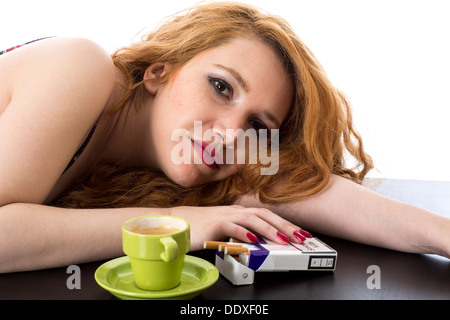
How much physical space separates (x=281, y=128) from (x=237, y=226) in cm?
55

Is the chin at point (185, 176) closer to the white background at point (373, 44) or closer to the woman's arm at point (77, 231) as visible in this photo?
the woman's arm at point (77, 231)

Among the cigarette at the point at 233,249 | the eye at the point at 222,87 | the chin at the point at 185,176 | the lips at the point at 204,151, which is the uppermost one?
the eye at the point at 222,87

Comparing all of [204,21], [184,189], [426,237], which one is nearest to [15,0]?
[204,21]

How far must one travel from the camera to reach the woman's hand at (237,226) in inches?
33.9

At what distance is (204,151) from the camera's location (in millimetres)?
1096

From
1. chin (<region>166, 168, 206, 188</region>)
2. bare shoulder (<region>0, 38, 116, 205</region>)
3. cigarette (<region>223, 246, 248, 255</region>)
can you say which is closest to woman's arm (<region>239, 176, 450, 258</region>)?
chin (<region>166, 168, 206, 188</region>)

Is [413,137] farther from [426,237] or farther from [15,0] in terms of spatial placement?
[15,0]

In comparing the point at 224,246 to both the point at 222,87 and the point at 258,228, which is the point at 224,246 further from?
the point at 222,87

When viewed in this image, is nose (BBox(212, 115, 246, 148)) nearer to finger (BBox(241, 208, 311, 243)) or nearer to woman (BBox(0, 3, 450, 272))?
woman (BBox(0, 3, 450, 272))

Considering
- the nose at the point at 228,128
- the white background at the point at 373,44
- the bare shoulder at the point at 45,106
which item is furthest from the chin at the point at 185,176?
the white background at the point at 373,44

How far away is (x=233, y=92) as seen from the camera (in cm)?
112

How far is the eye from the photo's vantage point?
3.69ft

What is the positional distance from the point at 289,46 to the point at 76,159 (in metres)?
0.63

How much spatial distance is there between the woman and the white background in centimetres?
88
